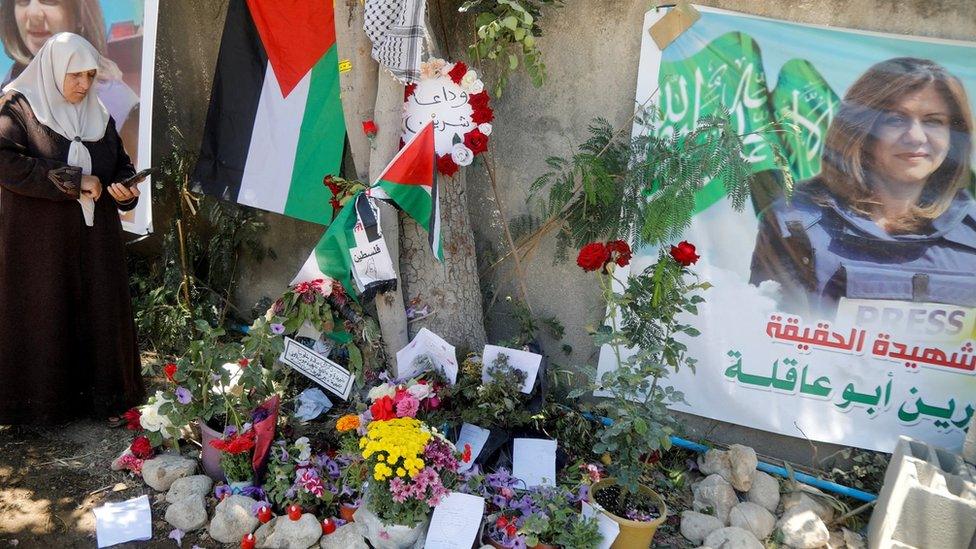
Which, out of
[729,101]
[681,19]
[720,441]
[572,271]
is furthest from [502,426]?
[681,19]

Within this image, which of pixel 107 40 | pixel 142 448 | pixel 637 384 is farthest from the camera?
pixel 107 40

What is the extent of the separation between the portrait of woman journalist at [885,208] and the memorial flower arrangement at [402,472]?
1.92 m

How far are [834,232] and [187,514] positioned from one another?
10.9ft

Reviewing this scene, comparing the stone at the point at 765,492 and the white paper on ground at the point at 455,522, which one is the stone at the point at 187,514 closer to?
the white paper on ground at the point at 455,522

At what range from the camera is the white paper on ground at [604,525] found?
2.84 m

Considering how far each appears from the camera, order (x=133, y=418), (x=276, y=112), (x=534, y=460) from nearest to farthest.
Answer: (x=534, y=460) → (x=133, y=418) → (x=276, y=112)

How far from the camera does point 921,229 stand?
3.33m

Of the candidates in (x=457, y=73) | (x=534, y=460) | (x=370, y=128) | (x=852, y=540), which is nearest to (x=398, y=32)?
(x=457, y=73)

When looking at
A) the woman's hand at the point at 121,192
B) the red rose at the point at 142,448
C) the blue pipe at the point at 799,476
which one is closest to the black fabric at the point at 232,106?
the woman's hand at the point at 121,192

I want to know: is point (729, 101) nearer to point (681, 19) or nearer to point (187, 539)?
point (681, 19)

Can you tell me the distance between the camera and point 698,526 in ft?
10.4

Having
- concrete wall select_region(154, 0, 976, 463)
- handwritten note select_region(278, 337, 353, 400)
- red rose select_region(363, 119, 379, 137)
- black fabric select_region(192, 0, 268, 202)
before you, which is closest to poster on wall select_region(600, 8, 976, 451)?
concrete wall select_region(154, 0, 976, 463)

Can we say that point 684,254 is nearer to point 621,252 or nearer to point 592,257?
point 621,252

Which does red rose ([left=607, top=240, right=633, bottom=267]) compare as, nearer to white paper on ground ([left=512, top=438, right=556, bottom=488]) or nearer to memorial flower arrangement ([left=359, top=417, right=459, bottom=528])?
white paper on ground ([left=512, top=438, right=556, bottom=488])
